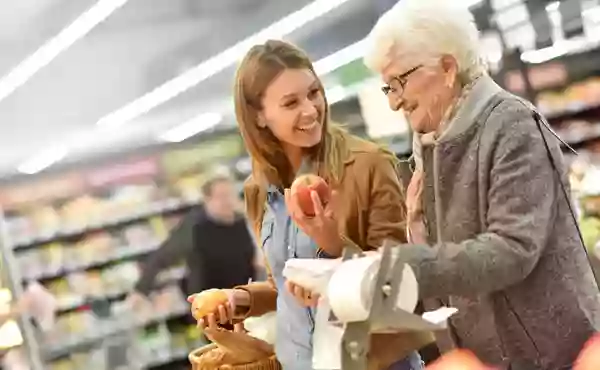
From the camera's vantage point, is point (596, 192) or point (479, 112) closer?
point (479, 112)

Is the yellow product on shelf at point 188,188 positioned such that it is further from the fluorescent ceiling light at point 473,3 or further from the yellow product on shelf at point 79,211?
the fluorescent ceiling light at point 473,3

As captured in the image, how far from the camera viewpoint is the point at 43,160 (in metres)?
5.08

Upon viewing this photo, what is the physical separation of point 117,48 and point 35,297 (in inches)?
58.9

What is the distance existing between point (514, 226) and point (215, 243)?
3.46 metres

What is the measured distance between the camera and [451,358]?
4.04ft

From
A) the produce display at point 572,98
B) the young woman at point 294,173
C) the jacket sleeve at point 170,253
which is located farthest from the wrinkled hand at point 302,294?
the produce display at point 572,98

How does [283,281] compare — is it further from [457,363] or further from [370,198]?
[457,363]

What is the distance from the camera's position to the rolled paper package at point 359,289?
3.80 feet

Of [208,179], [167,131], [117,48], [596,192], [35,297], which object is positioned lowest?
[596,192]

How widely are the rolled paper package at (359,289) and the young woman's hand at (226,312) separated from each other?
2.51 feet

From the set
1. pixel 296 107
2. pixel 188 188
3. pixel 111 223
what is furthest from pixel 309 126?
pixel 111 223

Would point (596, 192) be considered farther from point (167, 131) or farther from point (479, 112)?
point (479, 112)

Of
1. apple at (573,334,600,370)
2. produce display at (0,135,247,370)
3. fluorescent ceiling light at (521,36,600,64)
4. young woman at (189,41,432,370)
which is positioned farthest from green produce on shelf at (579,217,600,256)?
apple at (573,334,600,370)

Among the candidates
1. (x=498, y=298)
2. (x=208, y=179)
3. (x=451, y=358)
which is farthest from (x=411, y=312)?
(x=208, y=179)
